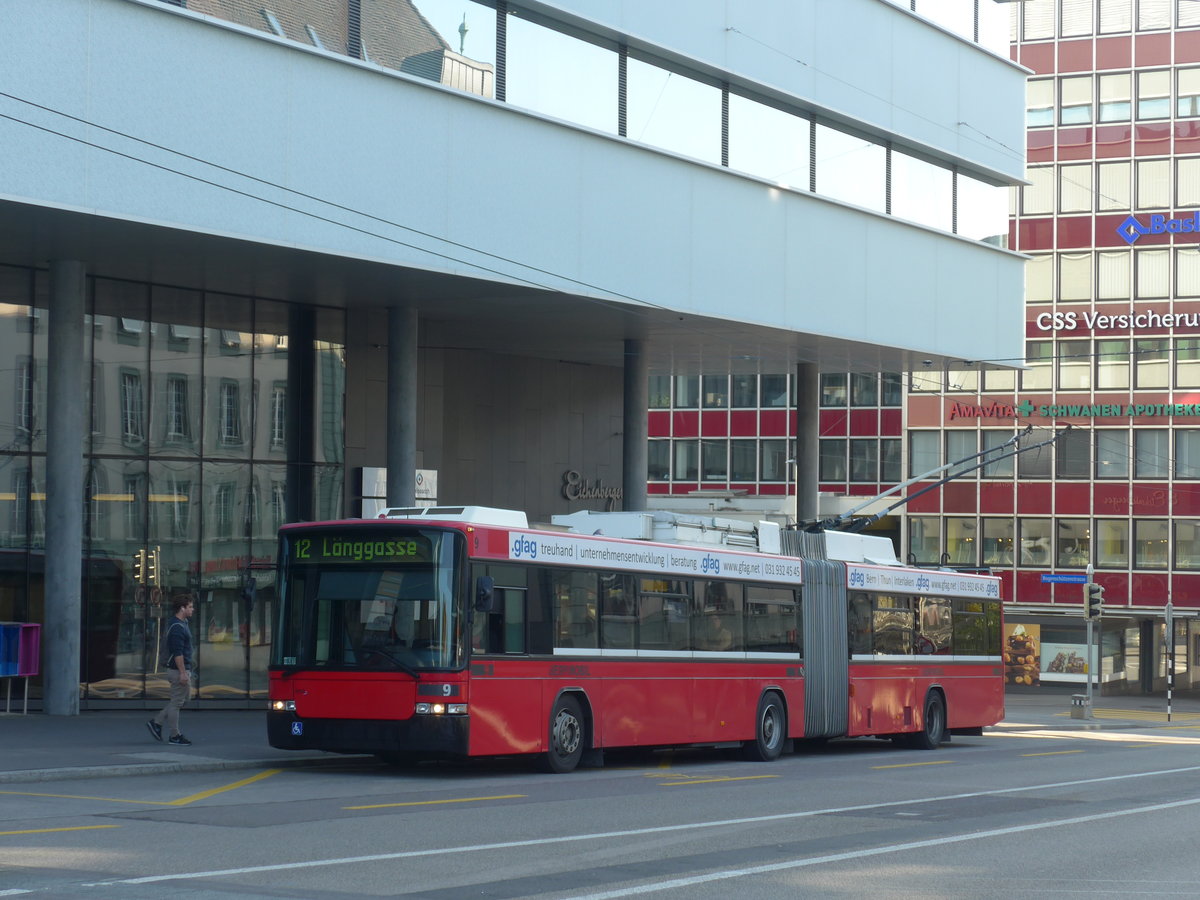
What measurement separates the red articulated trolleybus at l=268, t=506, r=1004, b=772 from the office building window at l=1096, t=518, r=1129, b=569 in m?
38.2

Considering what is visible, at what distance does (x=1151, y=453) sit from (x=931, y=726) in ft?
123

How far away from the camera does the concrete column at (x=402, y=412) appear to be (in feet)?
89.6

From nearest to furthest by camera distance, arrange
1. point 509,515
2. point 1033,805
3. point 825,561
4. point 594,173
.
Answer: point 1033,805
point 509,515
point 825,561
point 594,173

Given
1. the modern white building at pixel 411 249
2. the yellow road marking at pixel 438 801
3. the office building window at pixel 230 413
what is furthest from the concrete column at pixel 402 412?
the yellow road marking at pixel 438 801

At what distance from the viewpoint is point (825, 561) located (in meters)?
24.9

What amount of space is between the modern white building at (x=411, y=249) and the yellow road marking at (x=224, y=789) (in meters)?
2.50

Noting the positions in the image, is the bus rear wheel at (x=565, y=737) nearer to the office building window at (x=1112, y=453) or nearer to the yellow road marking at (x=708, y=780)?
the yellow road marking at (x=708, y=780)

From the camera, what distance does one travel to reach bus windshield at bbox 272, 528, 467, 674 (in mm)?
17328

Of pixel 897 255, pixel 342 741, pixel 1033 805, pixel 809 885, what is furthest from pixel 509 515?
pixel 897 255

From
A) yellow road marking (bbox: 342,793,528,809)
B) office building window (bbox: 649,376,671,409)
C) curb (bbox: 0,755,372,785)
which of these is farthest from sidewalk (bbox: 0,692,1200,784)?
office building window (bbox: 649,376,671,409)

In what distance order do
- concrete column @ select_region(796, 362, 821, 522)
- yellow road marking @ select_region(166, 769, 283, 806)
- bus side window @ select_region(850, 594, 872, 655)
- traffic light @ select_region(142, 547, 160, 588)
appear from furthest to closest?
concrete column @ select_region(796, 362, 821, 522) < traffic light @ select_region(142, 547, 160, 588) < bus side window @ select_region(850, 594, 872, 655) < yellow road marking @ select_region(166, 769, 283, 806)

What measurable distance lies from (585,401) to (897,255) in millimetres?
7859

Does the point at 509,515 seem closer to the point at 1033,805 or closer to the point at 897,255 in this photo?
the point at 1033,805

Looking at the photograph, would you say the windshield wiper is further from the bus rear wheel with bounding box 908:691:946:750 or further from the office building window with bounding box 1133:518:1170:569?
the office building window with bounding box 1133:518:1170:569
